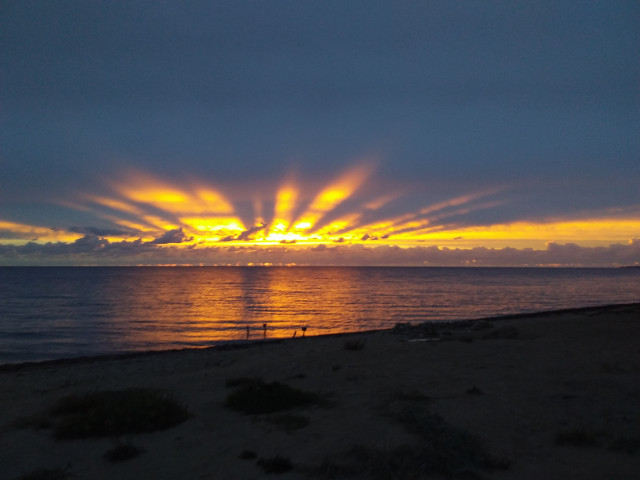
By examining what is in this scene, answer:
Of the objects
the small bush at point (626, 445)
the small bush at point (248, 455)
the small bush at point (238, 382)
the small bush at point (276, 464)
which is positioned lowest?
the small bush at point (238, 382)

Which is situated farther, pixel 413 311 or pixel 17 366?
pixel 413 311

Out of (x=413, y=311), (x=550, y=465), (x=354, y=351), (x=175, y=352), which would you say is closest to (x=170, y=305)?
(x=413, y=311)

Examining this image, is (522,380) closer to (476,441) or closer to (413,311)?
(476,441)

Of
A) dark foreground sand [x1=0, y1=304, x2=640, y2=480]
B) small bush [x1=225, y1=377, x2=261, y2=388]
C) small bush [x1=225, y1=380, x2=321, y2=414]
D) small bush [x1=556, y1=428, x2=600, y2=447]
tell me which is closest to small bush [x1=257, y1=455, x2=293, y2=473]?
dark foreground sand [x1=0, y1=304, x2=640, y2=480]

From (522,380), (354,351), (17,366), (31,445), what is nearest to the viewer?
(31,445)

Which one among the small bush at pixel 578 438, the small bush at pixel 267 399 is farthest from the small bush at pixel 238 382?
the small bush at pixel 578 438

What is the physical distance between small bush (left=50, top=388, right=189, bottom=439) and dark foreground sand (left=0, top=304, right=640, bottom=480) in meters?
0.24

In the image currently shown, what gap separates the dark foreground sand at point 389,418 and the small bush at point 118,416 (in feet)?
0.78

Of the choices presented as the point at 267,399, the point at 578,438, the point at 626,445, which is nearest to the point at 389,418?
the point at 267,399

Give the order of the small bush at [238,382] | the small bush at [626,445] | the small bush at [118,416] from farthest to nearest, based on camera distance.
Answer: the small bush at [238,382] < the small bush at [118,416] < the small bush at [626,445]

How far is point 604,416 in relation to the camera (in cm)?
912

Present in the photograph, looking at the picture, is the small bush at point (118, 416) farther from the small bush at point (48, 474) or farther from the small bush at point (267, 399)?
the small bush at point (48, 474)

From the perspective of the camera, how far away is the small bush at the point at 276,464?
7.02 metres

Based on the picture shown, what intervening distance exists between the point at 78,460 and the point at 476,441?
6.68m
